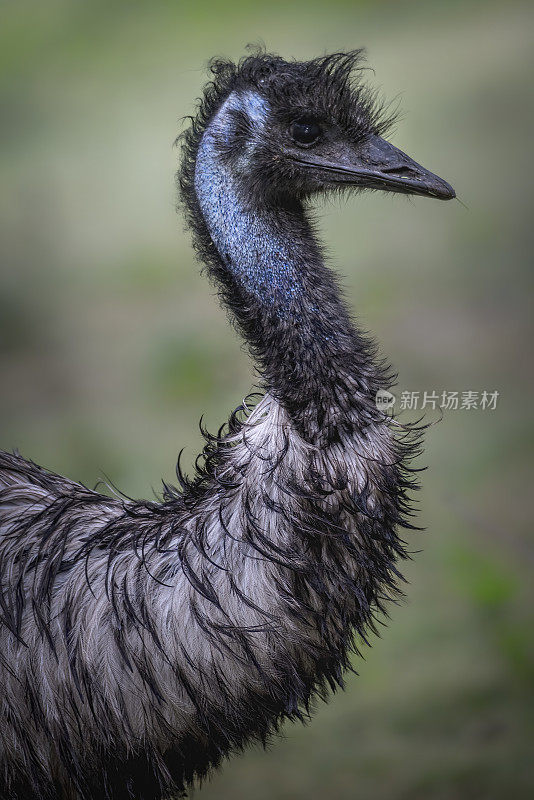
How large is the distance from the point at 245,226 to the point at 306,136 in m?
0.23

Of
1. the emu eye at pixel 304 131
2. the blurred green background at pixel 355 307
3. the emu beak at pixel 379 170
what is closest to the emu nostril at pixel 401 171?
the emu beak at pixel 379 170

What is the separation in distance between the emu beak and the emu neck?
0.42 ft

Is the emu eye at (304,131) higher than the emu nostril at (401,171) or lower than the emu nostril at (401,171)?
higher

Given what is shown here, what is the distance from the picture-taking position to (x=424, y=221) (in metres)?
5.17

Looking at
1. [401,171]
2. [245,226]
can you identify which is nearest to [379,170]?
[401,171]

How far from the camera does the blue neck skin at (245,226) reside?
6.01ft

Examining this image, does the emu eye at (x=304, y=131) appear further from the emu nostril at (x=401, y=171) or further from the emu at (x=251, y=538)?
the emu nostril at (x=401, y=171)

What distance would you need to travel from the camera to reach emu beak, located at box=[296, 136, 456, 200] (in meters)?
1.86

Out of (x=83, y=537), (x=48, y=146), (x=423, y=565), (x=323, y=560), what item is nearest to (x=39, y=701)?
(x=83, y=537)

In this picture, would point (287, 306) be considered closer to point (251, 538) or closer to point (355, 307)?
point (251, 538)

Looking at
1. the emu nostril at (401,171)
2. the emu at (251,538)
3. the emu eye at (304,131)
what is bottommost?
the emu at (251,538)

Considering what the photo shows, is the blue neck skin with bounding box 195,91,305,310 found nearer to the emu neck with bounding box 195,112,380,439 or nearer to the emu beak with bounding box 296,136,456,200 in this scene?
the emu neck with bounding box 195,112,380,439

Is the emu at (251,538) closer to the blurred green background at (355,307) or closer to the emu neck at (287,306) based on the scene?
the emu neck at (287,306)

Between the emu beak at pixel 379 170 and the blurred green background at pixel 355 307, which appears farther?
the blurred green background at pixel 355 307
